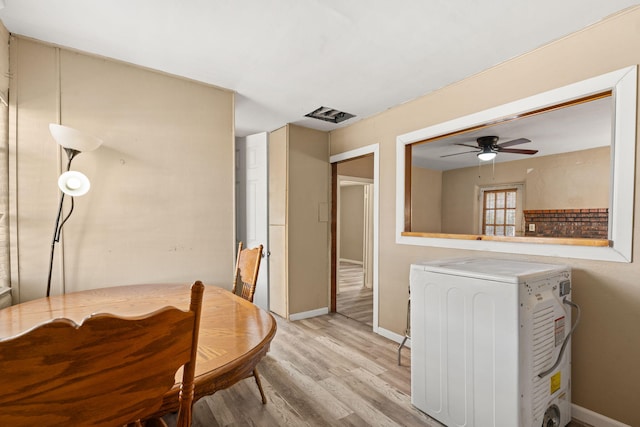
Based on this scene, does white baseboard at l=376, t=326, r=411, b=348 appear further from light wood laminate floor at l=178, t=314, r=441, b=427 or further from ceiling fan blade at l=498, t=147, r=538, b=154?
ceiling fan blade at l=498, t=147, r=538, b=154

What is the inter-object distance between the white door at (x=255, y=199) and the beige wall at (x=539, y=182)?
229cm

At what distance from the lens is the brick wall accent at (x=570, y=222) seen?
6.15 feet

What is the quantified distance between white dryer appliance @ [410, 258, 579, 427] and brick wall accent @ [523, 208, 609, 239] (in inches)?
16.2

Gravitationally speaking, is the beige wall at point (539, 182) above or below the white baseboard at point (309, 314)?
above

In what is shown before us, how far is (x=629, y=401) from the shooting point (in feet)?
5.43

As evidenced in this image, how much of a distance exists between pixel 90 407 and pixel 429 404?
188 cm

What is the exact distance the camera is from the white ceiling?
1.62 meters

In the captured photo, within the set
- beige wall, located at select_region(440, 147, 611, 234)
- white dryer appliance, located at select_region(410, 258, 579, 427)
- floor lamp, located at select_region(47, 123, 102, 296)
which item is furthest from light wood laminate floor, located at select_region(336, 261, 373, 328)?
Answer: floor lamp, located at select_region(47, 123, 102, 296)

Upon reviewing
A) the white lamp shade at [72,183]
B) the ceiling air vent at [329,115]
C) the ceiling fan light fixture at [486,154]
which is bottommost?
the white lamp shade at [72,183]

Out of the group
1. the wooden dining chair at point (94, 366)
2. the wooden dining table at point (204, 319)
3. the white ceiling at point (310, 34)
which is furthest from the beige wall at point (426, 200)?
the wooden dining chair at point (94, 366)

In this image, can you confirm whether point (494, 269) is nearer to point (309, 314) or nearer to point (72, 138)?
point (309, 314)

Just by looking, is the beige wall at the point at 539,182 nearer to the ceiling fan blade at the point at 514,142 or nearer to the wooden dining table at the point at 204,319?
the ceiling fan blade at the point at 514,142

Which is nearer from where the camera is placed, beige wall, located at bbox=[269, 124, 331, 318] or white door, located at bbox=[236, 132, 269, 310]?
beige wall, located at bbox=[269, 124, 331, 318]

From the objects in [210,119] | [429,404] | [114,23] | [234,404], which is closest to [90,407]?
[234,404]
